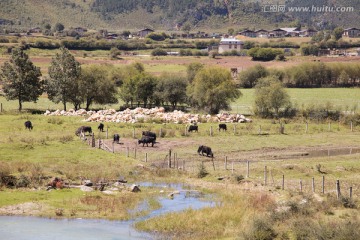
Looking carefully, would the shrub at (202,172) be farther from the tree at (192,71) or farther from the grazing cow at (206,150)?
the tree at (192,71)

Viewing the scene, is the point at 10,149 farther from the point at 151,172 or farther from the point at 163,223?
the point at 163,223

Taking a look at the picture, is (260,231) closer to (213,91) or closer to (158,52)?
(213,91)

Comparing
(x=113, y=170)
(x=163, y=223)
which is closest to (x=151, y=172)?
(x=113, y=170)

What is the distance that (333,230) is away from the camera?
27.3m

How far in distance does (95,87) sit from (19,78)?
9.31 metres

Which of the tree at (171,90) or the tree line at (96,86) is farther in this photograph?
the tree at (171,90)

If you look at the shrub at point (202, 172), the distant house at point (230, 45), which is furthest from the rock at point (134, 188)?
the distant house at point (230, 45)

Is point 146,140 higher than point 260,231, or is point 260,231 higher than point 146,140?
point 146,140

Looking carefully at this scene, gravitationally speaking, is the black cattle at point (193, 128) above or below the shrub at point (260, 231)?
above

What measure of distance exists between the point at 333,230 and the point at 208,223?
7325 mm

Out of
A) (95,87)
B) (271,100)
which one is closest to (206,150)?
(271,100)

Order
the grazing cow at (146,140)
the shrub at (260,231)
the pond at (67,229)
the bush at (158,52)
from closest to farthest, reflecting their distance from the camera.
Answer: the shrub at (260,231) < the pond at (67,229) < the grazing cow at (146,140) < the bush at (158,52)

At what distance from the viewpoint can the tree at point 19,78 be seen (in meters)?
79.9

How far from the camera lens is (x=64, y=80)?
80688 millimetres
